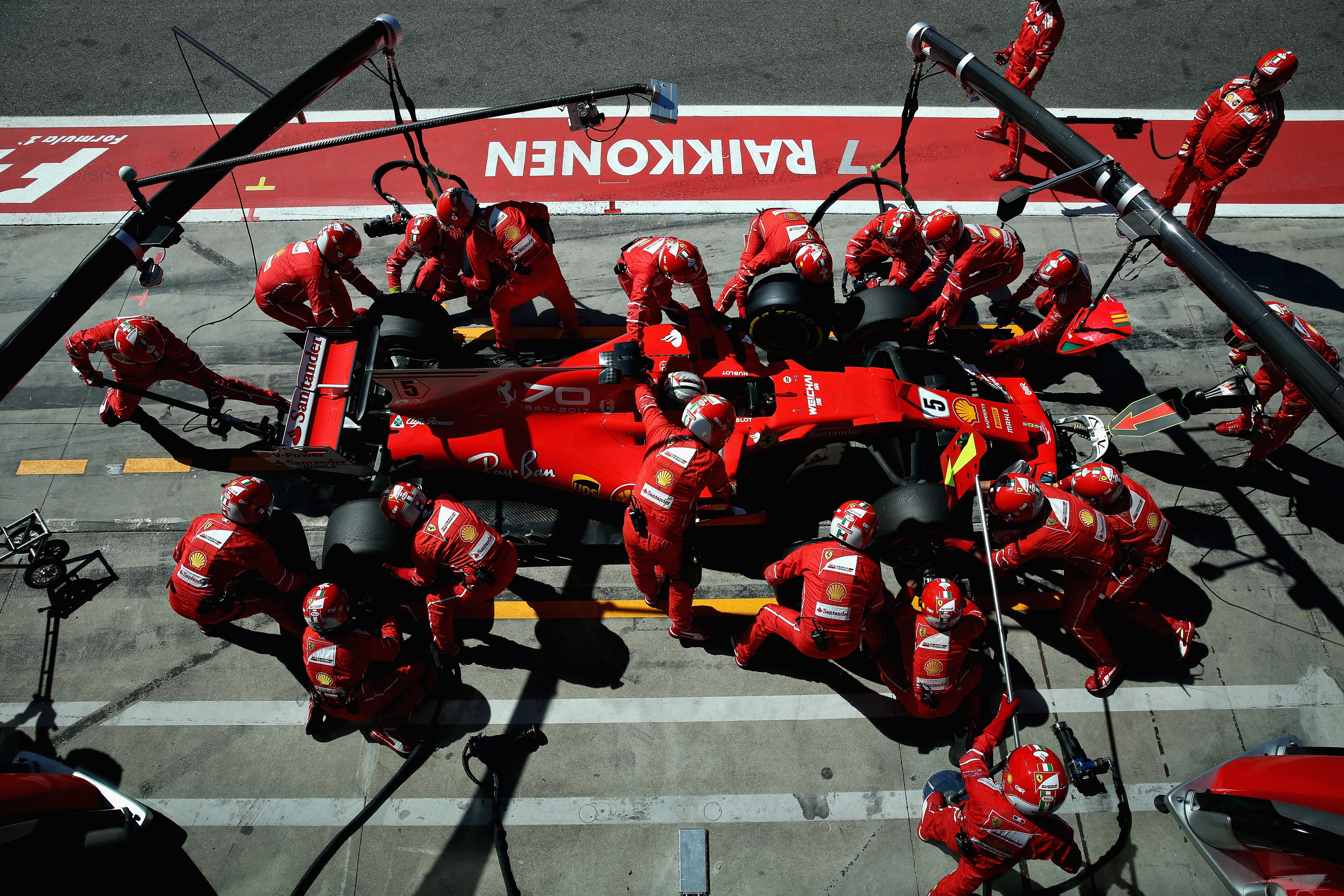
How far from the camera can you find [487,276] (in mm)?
7484

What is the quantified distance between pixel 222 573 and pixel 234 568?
0.08 meters

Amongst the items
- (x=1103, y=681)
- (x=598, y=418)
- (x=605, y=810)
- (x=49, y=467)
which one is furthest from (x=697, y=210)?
(x=49, y=467)

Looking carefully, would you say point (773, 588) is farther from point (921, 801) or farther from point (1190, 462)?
point (1190, 462)

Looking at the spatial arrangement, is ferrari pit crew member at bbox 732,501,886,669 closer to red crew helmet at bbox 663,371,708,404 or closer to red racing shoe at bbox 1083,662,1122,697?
red crew helmet at bbox 663,371,708,404

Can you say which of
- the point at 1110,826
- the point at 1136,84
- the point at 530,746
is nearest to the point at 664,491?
the point at 530,746

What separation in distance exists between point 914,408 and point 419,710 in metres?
4.50

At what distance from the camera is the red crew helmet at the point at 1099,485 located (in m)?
5.43

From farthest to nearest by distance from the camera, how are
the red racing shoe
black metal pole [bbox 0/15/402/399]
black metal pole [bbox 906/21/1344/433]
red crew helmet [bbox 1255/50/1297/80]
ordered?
1. red crew helmet [bbox 1255/50/1297/80]
2. the red racing shoe
3. black metal pole [bbox 906/21/1344/433]
4. black metal pole [bbox 0/15/402/399]

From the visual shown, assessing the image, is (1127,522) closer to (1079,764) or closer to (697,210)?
(1079,764)

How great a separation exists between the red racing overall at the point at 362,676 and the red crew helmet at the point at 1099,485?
498 cm

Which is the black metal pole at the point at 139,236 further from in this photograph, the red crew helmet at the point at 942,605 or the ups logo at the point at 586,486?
the red crew helmet at the point at 942,605

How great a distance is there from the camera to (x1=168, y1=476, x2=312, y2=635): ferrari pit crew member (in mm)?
5375

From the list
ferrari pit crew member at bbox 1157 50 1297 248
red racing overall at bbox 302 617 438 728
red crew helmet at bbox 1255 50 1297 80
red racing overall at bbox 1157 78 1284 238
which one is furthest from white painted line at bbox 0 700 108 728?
red crew helmet at bbox 1255 50 1297 80

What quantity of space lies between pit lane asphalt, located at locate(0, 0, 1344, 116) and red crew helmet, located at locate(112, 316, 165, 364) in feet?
18.4
